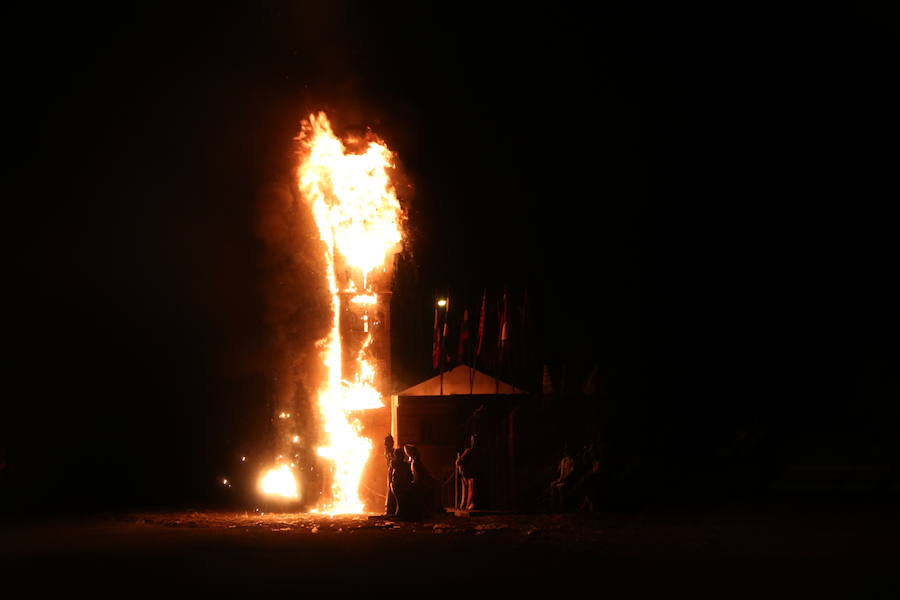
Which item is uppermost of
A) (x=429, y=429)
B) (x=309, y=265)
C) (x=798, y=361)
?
(x=309, y=265)

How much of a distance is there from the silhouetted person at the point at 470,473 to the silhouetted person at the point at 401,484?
80.0 inches

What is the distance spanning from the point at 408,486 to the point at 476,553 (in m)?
6.74

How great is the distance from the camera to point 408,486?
2245 centimetres

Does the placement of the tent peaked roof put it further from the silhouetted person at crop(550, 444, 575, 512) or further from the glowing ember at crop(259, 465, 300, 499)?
the silhouetted person at crop(550, 444, 575, 512)

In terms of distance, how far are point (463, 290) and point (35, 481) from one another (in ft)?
60.9

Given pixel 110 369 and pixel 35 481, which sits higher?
pixel 110 369

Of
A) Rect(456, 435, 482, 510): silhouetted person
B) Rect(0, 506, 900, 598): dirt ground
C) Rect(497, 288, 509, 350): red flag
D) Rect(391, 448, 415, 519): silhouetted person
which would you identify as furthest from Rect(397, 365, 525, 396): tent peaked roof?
Rect(0, 506, 900, 598): dirt ground

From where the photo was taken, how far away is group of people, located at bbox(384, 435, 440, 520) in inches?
879

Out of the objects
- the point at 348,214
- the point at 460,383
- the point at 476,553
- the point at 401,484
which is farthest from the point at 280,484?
the point at 476,553

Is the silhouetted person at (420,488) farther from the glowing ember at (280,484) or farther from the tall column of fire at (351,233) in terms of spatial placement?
the tall column of fire at (351,233)

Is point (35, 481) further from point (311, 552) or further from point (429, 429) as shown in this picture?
point (311, 552)

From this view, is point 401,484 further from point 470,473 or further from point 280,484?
point 280,484

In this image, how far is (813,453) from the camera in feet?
97.7

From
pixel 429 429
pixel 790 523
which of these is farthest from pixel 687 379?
pixel 790 523
